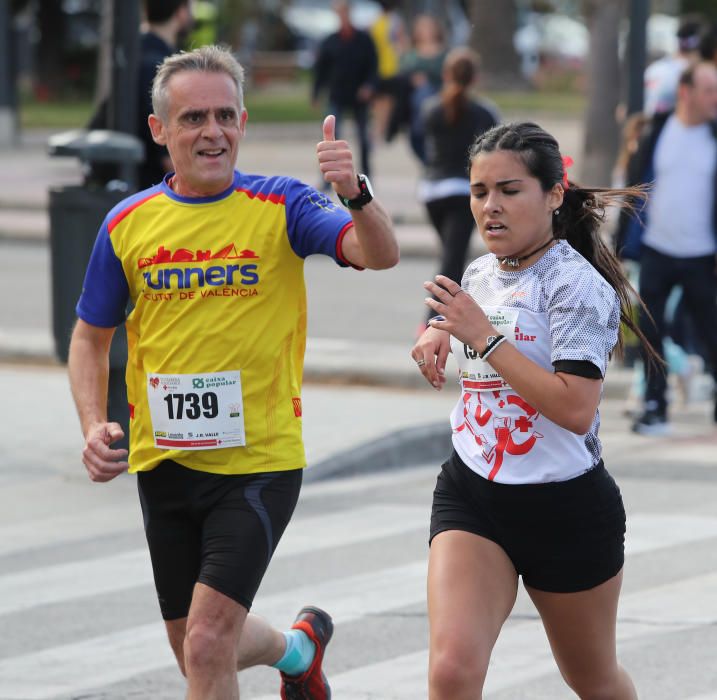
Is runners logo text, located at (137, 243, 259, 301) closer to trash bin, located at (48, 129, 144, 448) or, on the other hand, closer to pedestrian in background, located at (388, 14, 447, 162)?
trash bin, located at (48, 129, 144, 448)

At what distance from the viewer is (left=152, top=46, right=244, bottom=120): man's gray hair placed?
470cm

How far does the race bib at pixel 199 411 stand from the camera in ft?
15.2

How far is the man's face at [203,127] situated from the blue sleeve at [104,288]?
28cm

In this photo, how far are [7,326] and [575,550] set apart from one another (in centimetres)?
1000

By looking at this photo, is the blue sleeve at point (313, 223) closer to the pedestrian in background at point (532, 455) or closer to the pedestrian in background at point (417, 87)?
the pedestrian in background at point (532, 455)

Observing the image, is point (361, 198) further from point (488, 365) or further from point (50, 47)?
point (50, 47)

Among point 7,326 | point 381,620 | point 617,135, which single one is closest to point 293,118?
point 617,135

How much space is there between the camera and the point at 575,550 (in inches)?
171

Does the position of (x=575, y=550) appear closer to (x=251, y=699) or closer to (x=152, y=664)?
(x=251, y=699)

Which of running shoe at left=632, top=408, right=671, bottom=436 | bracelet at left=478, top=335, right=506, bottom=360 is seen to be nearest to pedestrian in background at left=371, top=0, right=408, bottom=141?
running shoe at left=632, top=408, right=671, bottom=436

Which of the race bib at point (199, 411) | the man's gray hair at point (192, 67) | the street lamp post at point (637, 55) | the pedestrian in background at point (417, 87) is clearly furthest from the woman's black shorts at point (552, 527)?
the pedestrian in background at point (417, 87)

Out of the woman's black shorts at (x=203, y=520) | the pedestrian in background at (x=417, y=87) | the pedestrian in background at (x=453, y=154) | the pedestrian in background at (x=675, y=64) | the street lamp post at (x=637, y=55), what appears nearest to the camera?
the woman's black shorts at (x=203, y=520)

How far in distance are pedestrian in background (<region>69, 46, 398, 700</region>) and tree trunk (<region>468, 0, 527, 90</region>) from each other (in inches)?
1577

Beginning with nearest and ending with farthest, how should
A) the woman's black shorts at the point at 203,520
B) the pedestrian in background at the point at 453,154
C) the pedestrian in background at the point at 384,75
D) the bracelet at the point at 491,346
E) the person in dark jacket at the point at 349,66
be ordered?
the bracelet at the point at 491,346
the woman's black shorts at the point at 203,520
the pedestrian in background at the point at 453,154
the pedestrian in background at the point at 384,75
the person in dark jacket at the point at 349,66
